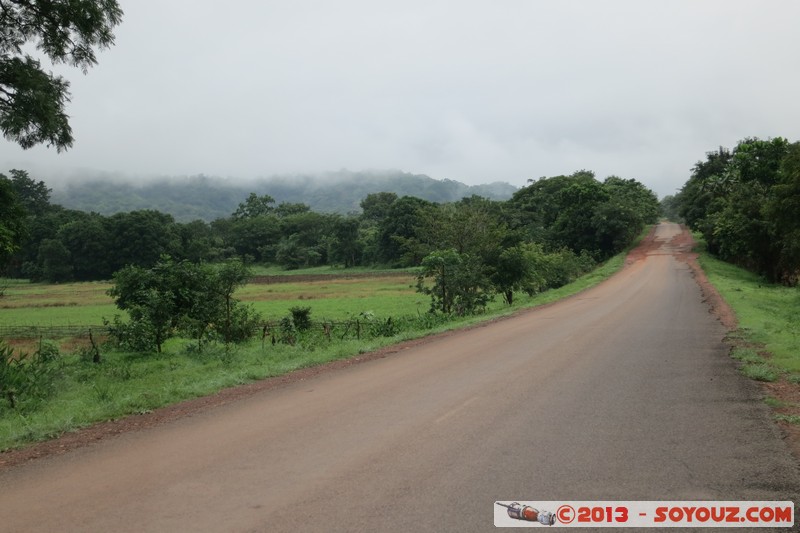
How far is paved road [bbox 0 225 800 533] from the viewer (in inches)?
181

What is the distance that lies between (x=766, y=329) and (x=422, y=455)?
1352 cm

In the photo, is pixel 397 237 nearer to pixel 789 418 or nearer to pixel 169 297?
pixel 169 297

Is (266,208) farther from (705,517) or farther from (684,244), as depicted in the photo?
(705,517)

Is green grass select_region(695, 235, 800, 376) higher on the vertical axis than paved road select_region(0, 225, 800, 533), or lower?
lower

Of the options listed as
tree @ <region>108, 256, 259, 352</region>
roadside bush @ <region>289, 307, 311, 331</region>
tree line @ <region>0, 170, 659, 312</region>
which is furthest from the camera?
tree line @ <region>0, 170, 659, 312</region>

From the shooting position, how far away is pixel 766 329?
14914 millimetres

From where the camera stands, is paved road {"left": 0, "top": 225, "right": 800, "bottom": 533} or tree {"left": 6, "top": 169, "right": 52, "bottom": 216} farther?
tree {"left": 6, "top": 169, "right": 52, "bottom": 216}

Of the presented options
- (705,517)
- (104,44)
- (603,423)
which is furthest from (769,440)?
(104,44)

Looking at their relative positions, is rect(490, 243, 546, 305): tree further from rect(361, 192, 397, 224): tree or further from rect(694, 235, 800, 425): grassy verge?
rect(361, 192, 397, 224): tree

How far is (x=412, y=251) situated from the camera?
3378 centimetres

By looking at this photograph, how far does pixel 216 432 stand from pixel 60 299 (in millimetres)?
60440

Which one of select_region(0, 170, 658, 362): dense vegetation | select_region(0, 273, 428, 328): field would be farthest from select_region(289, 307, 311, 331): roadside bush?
select_region(0, 273, 428, 328): field

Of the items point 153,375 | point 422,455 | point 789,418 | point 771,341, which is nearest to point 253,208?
point 153,375

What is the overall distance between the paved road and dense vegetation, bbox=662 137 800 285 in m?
18.1
